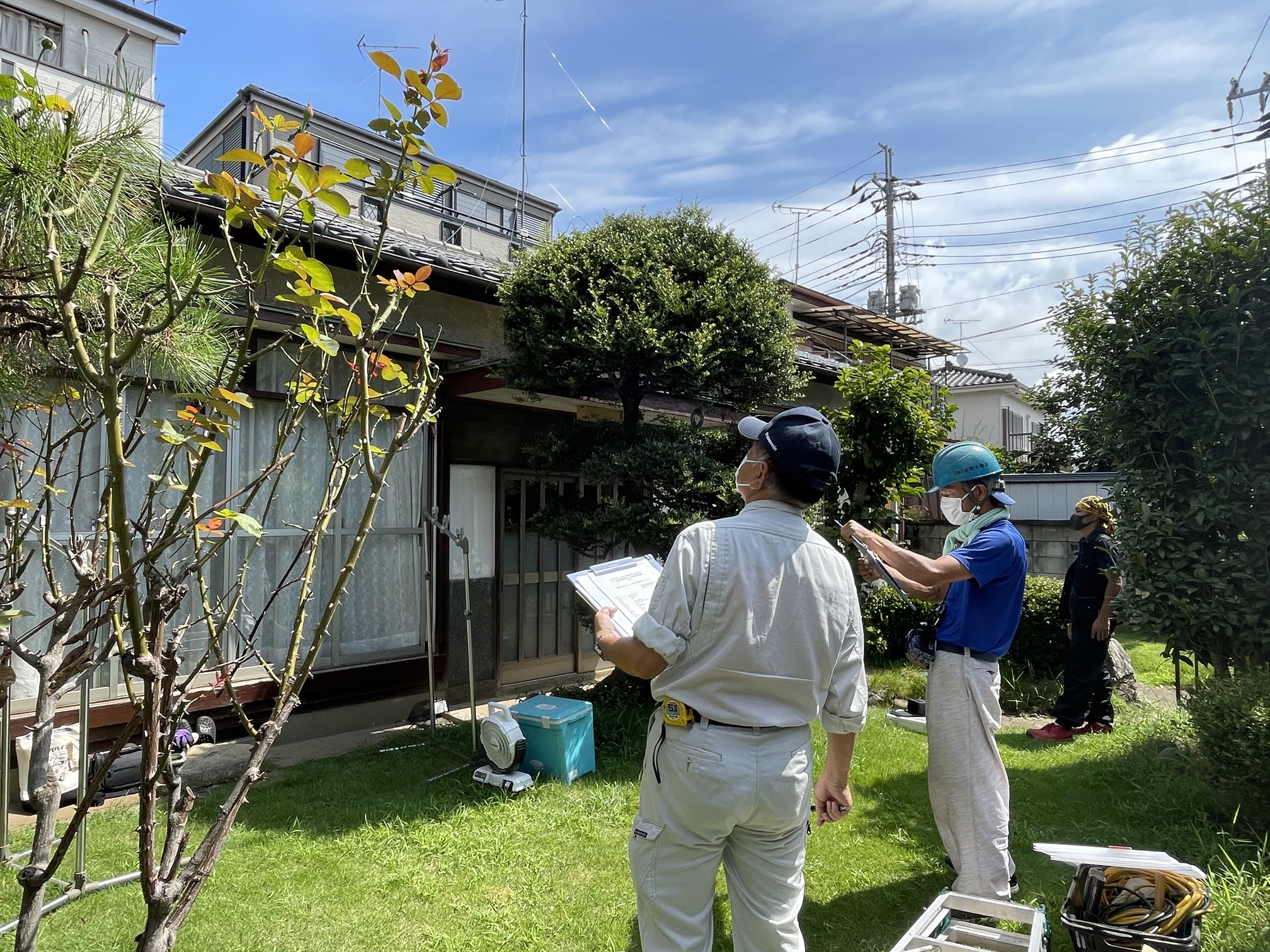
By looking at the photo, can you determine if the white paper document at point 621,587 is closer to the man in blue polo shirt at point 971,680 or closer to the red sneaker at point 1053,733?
the man in blue polo shirt at point 971,680

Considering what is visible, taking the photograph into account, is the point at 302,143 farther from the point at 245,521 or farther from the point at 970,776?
the point at 970,776

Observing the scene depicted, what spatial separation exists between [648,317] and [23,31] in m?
12.4

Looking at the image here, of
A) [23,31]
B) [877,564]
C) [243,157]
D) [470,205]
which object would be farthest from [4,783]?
[470,205]

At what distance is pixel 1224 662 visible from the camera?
4617 mm

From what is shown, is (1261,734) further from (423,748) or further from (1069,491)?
(1069,491)

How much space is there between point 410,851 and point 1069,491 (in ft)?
38.8

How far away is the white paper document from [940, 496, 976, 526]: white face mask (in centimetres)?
174

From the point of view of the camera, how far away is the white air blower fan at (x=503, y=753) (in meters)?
4.73

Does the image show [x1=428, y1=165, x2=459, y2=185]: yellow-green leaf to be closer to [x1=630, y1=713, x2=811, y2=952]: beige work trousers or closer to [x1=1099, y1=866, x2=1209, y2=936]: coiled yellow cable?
[x1=630, y1=713, x2=811, y2=952]: beige work trousers

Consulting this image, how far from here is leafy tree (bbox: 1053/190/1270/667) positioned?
171 inches

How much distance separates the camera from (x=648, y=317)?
17.3 feet

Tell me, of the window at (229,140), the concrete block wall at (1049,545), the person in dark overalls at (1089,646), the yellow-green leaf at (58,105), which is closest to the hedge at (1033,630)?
the person in dark overalls at (1089,646)

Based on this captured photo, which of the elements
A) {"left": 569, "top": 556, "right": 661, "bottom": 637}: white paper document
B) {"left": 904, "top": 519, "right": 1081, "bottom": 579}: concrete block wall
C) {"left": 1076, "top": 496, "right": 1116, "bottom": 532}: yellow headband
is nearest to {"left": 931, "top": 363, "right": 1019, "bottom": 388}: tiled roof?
{"left": 904, "top": 519, "right": 1081, "bottom": 579}: concrete block wall

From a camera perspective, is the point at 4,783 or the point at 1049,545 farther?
the point at 1049,545
